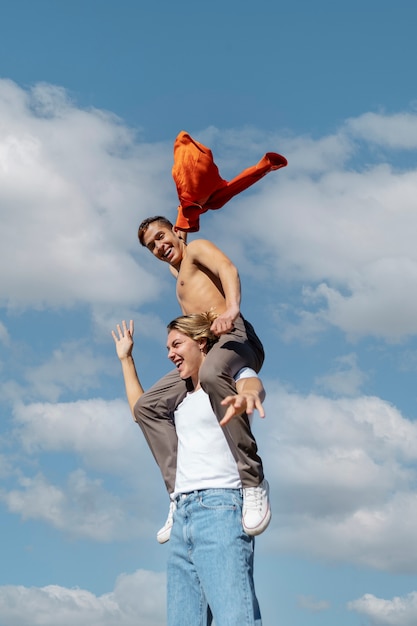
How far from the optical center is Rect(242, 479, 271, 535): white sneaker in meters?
5.26

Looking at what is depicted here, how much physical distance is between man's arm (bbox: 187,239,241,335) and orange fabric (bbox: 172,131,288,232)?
16.8 inches

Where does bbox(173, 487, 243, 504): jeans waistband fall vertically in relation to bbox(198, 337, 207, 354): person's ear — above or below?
below

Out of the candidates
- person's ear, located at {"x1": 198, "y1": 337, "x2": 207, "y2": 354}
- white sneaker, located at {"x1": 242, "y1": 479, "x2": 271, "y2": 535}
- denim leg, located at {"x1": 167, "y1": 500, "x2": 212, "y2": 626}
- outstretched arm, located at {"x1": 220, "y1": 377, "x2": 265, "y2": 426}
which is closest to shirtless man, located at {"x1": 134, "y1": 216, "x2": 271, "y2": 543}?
white sneaker, located at {"x1": 242, "y1": 479, "x2": 271, "y2": 535}

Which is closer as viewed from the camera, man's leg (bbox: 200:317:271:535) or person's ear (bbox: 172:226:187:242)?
man's leg (bbox: 200:317:271:535)

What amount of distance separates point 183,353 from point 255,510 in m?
1.28

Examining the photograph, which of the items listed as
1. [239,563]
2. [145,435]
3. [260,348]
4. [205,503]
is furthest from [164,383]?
[239,563]

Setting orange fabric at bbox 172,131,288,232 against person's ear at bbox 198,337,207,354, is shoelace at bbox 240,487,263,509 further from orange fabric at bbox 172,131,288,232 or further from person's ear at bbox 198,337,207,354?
orange fabric at bbox 172,131,288,232

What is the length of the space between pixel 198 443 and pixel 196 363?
0.66m

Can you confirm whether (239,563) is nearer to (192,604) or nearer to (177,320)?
(192,604)

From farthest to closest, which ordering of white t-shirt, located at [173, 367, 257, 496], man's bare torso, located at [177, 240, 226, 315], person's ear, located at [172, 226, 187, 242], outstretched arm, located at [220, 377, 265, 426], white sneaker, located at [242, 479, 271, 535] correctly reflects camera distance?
Result: person's ear, located at [172, 226, 187, 242], man's bare torso, located at [177, 240, 226, 315], white t-shirt, located at [173, 367, 257, 496], white sneaker, located at [242, 479, 271, 535], outstretched arm, located at [220, 377, 265, 426]

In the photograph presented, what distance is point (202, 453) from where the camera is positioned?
17.9 feet

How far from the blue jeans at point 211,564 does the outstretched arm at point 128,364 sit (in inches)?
57.3

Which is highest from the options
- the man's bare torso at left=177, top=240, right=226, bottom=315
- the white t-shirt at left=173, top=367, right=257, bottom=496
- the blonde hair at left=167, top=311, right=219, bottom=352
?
the man's bare torso at left=177, top=240, right=226, bottom=315

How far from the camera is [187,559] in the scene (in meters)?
5.36
